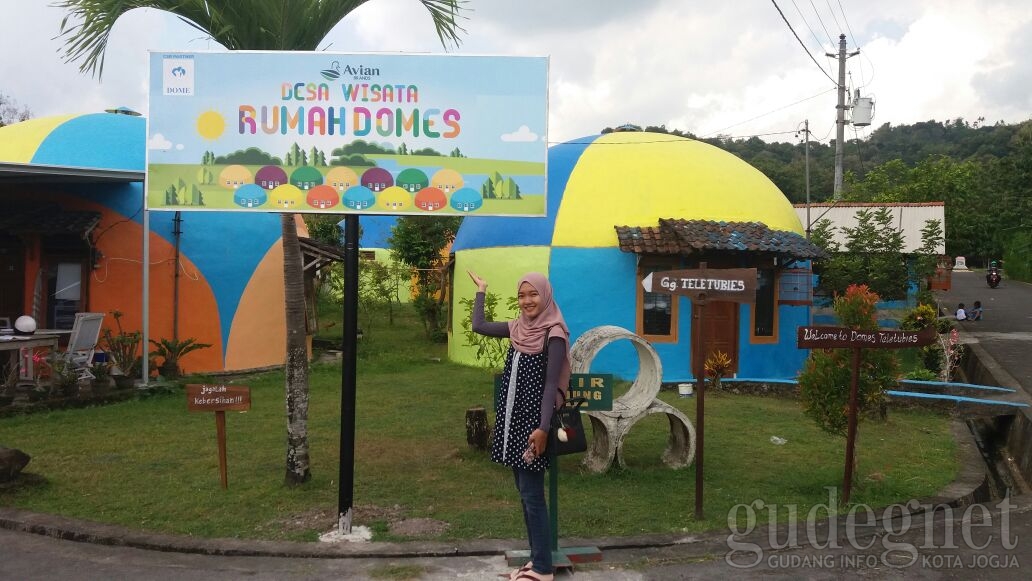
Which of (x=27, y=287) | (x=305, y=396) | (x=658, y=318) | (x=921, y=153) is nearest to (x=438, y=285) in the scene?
(x=658, y=318)

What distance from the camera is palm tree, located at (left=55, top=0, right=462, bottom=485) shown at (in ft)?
21.1

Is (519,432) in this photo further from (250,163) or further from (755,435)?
(755,435)

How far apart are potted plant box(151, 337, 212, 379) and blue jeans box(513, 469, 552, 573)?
9.43m

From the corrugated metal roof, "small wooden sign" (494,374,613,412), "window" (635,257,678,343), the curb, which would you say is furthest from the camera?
the corrugated metal roof

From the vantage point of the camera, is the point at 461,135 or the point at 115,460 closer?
the point at 461,135

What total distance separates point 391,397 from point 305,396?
5.30 meters

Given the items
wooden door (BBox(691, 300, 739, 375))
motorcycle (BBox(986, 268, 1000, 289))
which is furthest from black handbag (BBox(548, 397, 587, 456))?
motorcycle (BBox(986, 268, 1000, 289))

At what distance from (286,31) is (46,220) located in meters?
7.09

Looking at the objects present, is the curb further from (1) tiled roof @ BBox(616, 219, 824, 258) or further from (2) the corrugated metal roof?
(2) the corrugated metal roof

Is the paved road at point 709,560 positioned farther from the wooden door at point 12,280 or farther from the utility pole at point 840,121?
the utility pole at point 840,121

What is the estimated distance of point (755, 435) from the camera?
9352mm

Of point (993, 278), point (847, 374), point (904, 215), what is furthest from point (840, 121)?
point (847, 374)

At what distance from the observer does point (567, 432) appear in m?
4.55

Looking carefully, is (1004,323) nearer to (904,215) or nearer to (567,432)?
(904,215)
